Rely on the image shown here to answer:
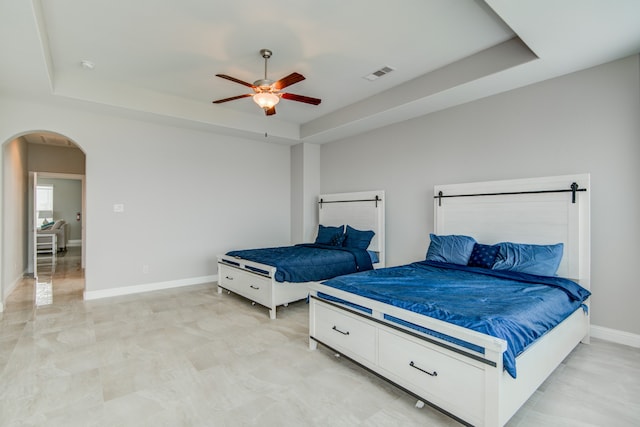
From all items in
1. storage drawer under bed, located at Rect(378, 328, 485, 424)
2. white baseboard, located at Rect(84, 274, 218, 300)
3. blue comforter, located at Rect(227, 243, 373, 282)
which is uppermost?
blue comforter, located at Rect(227, 243, 373, 282)

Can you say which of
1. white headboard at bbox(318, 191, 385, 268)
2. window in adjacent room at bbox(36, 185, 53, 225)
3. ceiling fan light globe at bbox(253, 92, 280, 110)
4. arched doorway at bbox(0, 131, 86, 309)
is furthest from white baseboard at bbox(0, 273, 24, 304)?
window in adjacent room at bbox(36, 185, 53, 225)

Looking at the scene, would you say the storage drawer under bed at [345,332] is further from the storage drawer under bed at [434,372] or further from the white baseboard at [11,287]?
the white baseboard at [11,287]

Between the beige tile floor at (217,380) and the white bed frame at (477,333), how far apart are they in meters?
0.17

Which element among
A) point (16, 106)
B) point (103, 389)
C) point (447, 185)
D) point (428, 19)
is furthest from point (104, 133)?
point (447, 185)

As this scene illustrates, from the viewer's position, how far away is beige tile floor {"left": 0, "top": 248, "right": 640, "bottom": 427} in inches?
78.2

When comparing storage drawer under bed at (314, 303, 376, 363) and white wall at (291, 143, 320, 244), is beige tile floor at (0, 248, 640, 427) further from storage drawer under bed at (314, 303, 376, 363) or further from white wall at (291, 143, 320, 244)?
white wall at (291, 143, 320, 244)

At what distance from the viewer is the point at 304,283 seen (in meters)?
4.10

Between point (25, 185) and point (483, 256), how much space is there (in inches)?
316

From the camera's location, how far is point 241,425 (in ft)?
6.28

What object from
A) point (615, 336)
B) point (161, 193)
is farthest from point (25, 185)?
point (615, 336)

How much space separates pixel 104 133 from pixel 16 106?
96 centimetres

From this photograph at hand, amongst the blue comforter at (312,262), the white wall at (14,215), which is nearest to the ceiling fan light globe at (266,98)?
the blue comforter at (312,262)

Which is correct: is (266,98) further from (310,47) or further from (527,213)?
(527,213)

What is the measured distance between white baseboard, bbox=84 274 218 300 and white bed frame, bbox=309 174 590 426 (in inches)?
133
